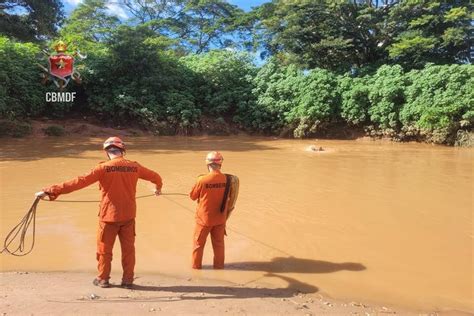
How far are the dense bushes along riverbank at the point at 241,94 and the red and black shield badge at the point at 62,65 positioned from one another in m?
0.50

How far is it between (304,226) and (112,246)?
326 cm

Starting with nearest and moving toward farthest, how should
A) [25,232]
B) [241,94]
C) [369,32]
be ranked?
[25,232], [241,94], [369,32]

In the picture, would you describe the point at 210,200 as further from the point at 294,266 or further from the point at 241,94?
the point at 241,94

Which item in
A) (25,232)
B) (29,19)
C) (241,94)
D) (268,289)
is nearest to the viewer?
(268,289)

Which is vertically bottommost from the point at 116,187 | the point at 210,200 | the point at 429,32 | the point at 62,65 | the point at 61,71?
the point at 210,200

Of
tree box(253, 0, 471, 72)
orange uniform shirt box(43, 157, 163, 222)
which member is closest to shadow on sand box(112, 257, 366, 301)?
orange uniform shirt box(43, 157, 163, 222)

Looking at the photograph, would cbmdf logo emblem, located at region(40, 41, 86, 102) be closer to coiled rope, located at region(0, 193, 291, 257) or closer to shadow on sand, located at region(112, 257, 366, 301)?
coiled rope, located at region(0, 193, 291, 257)

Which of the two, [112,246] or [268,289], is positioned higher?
[112,246]

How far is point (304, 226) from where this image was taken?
267 inches

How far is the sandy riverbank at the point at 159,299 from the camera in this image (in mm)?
3635

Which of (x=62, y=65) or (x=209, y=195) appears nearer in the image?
(x=209, y=195)

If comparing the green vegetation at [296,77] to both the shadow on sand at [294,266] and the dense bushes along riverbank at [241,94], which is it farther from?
the shadow on sand at [294,266]

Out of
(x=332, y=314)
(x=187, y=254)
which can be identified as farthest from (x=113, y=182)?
(x=332, y=314)

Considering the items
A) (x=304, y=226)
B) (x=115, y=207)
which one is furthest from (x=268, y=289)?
(x=304, y=226)
